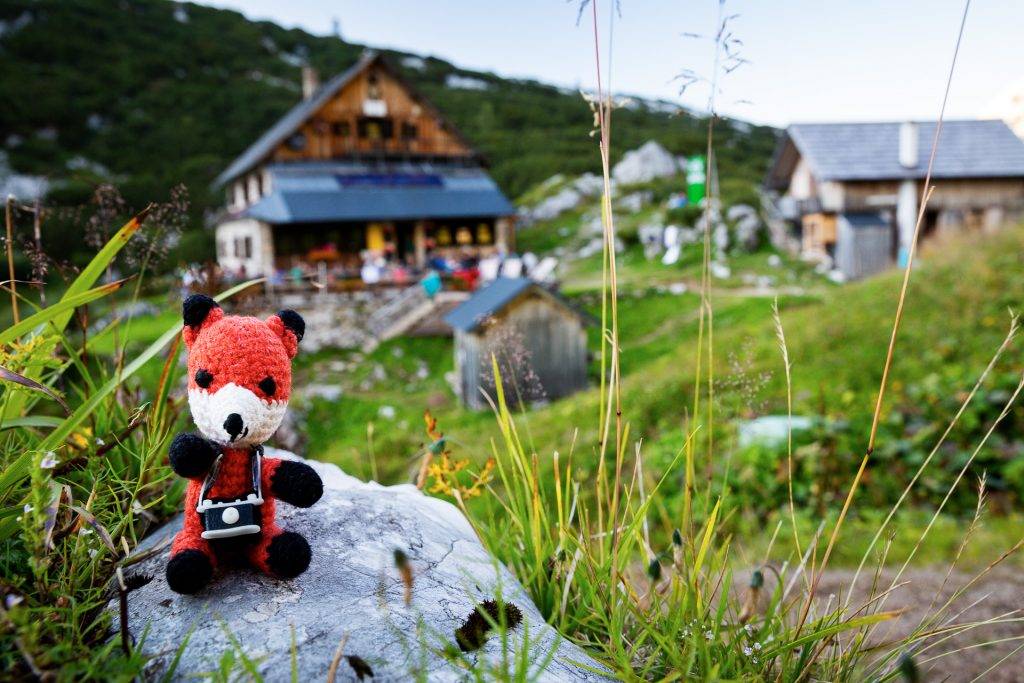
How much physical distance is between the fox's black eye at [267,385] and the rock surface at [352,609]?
43 cm

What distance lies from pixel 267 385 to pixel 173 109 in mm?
56500

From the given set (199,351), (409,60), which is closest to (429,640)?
(199,351)

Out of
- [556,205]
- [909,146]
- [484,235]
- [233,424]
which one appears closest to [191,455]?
[233,424]

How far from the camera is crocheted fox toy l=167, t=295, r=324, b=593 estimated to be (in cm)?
158

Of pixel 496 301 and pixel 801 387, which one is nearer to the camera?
pixel 801 387

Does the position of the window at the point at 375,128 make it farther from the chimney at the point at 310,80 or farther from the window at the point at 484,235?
the chimney at the point at 310,80

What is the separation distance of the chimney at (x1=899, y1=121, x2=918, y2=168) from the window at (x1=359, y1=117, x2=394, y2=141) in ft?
65.7

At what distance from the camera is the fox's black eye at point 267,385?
5.45ft

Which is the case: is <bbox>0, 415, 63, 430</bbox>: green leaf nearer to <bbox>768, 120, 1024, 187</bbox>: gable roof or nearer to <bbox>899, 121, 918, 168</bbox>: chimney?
<bbox>768, 120, 1024, 187</bbox>: gable roof

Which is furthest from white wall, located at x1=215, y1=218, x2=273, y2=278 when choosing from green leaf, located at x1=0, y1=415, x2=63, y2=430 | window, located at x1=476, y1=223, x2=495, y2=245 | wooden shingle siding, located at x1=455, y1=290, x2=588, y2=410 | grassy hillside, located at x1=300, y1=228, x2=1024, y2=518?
green leaf, located at x1=0, y1=415, x2=63, y2=430

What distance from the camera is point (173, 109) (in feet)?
163

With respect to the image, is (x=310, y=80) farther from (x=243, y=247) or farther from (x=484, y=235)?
(x=484, y=235)

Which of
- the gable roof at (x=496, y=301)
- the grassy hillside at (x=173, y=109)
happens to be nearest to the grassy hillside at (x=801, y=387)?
the gable roof at (x=496, y=301)

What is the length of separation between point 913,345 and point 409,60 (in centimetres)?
7527
